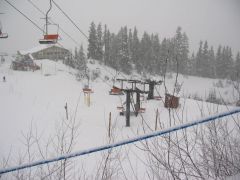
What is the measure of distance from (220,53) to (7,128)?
79.8m

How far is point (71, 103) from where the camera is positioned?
21953 mm

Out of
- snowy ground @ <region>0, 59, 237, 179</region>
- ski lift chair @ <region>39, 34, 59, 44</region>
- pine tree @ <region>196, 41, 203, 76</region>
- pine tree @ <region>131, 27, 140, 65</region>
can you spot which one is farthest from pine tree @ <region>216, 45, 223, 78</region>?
ski lift chair @ <region>39, 34, 59, 44</region>

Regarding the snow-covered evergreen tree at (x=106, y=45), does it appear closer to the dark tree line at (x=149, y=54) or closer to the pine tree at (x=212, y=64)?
the dark tree line at (x=149, y=54)

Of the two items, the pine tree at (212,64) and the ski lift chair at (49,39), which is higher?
the pine tree at (212,64)

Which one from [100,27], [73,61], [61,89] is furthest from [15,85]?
[100,27]

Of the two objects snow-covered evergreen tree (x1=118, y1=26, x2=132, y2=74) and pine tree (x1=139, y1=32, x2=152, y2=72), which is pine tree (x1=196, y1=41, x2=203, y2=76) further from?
snow-covered evergreen tree (x1=118, y1=26, x2=132, y2=74)

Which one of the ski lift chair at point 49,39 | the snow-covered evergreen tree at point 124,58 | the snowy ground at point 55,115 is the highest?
the snow-covered evergreen tree at point 124,58

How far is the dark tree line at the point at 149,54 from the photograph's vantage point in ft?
193

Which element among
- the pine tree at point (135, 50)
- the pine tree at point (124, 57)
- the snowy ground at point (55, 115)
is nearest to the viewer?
the snowy ground at point (55, 115)

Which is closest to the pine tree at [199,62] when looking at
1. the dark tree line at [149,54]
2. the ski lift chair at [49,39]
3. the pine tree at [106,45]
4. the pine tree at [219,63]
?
the dark tree line at [149,54]

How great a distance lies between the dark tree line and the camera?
5881 cm

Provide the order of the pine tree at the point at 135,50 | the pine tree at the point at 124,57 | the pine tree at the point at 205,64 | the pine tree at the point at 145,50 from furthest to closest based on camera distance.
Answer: the pine tree at the point at 205,64 < the pine tree at the point at 135,50 < the pine tree at the point at 145,50 < the pine tree at the point at 124,57

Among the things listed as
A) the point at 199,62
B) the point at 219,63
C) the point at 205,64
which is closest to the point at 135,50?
the point at 199,62

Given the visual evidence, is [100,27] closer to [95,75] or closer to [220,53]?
[95,75]
